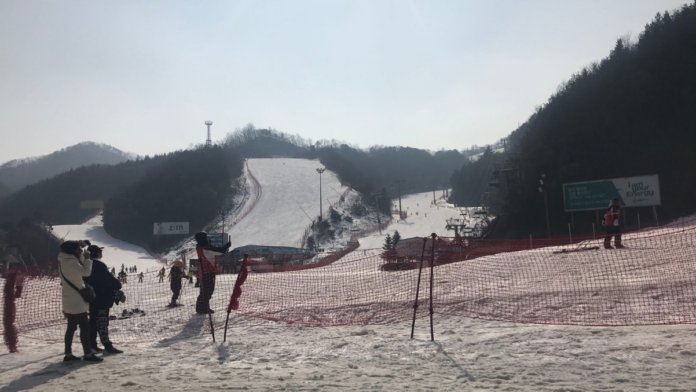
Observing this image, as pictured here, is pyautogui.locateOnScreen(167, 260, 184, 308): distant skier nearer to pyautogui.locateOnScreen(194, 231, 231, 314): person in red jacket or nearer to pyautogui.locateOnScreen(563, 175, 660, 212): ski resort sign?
pyautogui.locateOnScreen(194, 231, 231, 314): person in red jacket

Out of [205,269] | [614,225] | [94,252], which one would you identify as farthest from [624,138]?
[94,252]

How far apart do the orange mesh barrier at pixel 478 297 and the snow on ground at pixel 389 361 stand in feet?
2.76

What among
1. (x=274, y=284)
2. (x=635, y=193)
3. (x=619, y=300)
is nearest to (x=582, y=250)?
(x=619, y=300)

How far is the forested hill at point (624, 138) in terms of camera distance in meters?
59.0

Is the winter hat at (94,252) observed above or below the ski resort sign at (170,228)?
below

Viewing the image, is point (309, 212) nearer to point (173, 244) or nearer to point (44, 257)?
point (173, 244)

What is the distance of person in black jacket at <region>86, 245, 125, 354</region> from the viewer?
8.23 metres

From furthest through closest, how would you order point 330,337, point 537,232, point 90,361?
point 537,232 < point 330,337 < point 90,361

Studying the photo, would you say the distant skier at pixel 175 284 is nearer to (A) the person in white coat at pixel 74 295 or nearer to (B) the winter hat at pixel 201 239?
(B) the winter hat at pixel 201 239

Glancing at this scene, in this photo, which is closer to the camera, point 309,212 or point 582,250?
point 582,250

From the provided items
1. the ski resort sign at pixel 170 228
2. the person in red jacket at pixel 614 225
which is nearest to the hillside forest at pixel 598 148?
the ski resort sign at pixel 170 228

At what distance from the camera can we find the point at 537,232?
58156mm

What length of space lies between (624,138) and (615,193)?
91.9ft

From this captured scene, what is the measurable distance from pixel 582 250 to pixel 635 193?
1109 inches
